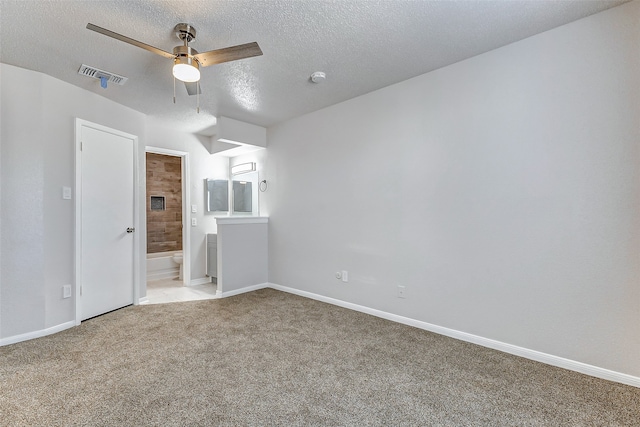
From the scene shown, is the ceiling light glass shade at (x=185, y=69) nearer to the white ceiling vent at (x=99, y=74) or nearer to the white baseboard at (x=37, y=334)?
the white ceiling vent at (x=99, y=74)

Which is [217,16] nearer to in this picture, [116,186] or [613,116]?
[116,186]

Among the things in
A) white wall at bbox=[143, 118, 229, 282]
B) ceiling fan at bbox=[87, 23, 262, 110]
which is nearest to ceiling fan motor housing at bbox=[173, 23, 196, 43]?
ceiling fan at bbox=[87, 23, 262, 110]

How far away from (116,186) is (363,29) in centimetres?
319

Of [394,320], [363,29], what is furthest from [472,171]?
[394,320]

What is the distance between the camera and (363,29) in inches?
84.5

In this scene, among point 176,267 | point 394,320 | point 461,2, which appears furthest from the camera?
point 176,267

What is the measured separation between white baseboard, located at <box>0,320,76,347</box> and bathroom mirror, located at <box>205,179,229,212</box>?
2387 millimetres

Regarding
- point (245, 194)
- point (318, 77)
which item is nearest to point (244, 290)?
point (245, 194)

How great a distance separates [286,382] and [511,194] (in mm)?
2198

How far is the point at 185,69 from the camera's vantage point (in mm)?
2041

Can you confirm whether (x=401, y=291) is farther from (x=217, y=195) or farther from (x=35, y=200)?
(x=35, y=200)

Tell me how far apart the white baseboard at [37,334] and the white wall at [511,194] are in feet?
9.16

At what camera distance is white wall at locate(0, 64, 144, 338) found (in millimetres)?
2570

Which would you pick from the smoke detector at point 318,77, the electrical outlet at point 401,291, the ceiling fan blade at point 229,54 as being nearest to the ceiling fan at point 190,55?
the ceiling fan blade at point 229,54
